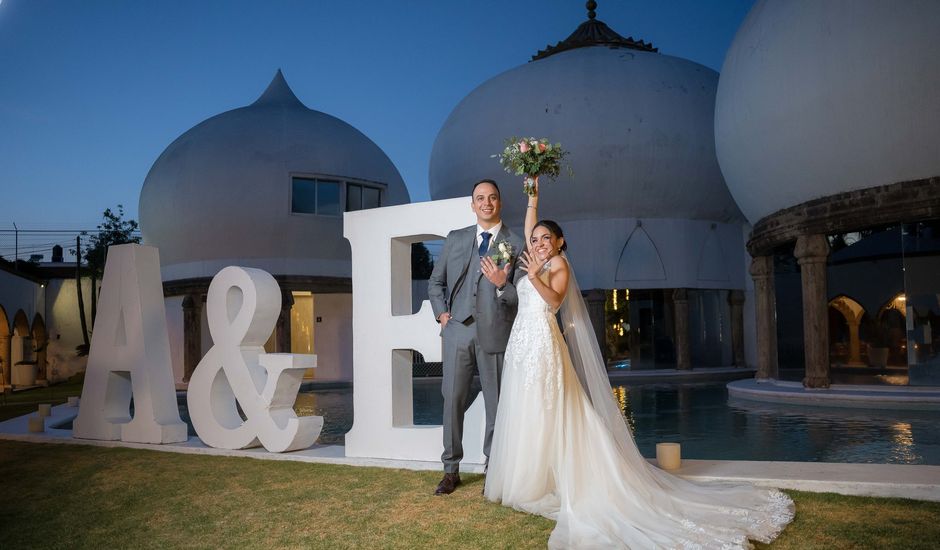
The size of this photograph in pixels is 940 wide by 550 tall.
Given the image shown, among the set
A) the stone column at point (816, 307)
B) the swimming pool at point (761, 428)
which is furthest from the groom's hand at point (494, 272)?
the stone column at point (816, 307)

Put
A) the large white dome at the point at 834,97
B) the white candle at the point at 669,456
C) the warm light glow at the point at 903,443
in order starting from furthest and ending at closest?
the large white dome at the point at 834,97, the warm light glow at the point at 903,443, the white candle at the point at 669,456

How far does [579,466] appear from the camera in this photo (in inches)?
187

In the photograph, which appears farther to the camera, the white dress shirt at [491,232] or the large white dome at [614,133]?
the large white dome at [614,133]

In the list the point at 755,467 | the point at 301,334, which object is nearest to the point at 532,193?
the point at 755,467

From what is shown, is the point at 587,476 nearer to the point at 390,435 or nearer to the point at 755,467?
the point at 755,467

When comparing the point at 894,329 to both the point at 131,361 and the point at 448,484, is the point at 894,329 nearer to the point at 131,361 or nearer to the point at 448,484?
the point at 448,484

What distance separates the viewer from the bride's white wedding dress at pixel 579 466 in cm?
427

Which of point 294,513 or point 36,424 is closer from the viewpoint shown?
point 294,513

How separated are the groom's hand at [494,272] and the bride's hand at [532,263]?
0.15 metres

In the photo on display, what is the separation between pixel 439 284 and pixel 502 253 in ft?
2.47

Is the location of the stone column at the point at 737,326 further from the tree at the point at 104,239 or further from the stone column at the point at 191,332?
the tree at the point at 104,239

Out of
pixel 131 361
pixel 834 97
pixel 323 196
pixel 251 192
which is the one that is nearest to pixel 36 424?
pixel 131 361

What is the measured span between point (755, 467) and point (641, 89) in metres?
17.5

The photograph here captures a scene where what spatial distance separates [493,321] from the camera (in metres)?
5.55
